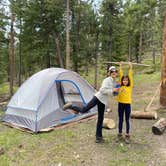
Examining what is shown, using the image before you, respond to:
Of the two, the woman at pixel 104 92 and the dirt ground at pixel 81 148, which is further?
the woman at pixel 104 92

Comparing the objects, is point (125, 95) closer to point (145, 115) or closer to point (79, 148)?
point (79, 148)

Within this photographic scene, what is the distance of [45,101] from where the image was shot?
812cm

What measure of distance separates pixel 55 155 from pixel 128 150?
5.29 feet

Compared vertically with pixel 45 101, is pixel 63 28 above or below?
above

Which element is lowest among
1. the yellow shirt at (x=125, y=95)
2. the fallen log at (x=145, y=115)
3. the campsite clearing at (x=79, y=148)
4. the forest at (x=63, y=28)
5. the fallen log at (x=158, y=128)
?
the campsite clearing at (x=79, y=148)

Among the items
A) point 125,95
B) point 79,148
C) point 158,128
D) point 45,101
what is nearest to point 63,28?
point 45,101

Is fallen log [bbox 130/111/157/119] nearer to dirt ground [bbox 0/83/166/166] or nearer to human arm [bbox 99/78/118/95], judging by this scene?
dirt ground [bbox 0/83/166/166]

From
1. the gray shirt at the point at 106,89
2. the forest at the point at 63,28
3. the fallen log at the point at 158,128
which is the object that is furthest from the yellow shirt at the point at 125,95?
the forest at the point at 63,28

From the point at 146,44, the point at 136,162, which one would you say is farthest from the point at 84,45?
the point at 146,44

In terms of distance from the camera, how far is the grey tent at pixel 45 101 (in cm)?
784

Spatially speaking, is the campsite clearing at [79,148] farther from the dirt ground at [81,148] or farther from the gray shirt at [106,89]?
the gray shirt at [106,89]

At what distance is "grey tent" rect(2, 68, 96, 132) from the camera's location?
25.7 feet

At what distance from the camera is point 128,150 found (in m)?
6.04

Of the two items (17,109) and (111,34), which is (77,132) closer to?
(17,109)
